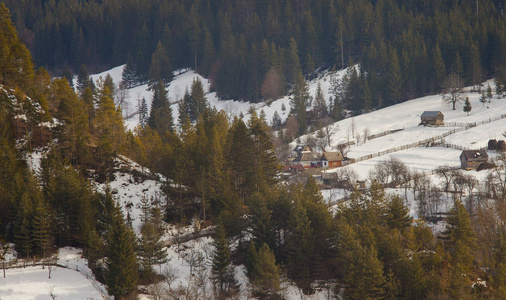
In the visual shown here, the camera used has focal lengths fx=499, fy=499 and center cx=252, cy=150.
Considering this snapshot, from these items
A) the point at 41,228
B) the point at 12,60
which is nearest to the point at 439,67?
the point at 12,60

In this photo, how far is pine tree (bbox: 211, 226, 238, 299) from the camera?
4050cm

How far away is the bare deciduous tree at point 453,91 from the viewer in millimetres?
96812

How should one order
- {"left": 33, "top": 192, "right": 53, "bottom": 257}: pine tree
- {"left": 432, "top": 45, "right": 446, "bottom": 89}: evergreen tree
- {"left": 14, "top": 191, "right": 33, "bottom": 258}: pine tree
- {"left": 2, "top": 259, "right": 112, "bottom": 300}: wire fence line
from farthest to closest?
{"left": 432, "top": 45, "right": 446, "bottom": 89}: evergreen tree → {"left": 33, "top": 192, "right": 53, "bottom": 257}: pine tree → {"left": 14, "top": 191, "right": 33, "bottom": 258}: pine tree → {"left": 2, "top": 259, "right": 112, "bottom": 300}: wire fence line

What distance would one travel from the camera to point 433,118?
289 ft

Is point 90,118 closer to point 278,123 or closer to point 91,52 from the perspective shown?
point 278,123

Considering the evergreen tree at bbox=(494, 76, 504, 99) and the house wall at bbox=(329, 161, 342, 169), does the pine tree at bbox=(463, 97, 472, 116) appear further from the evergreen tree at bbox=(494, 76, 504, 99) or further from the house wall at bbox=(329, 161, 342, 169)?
the house wall at bbox=(329, 161, 342, 169)

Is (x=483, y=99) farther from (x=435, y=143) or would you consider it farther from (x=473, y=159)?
(x=473, y=159)

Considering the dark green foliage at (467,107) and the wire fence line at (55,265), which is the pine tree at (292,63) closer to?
the dark green foliage at (467,107)

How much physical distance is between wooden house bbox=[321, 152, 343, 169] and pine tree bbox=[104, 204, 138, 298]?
139ft

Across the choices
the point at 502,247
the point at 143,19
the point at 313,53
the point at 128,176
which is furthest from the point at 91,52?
the point at 502,247

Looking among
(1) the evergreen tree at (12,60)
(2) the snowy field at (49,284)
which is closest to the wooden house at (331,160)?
(1) the evergreen tree at (12,60)

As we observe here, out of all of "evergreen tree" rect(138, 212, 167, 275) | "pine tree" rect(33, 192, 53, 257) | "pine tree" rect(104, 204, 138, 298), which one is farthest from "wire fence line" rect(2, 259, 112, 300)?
"evergreen tree" rect(138, 212, 167, 275)

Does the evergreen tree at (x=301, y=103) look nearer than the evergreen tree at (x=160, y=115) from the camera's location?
No

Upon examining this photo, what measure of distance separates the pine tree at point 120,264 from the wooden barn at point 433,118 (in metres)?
65.7
